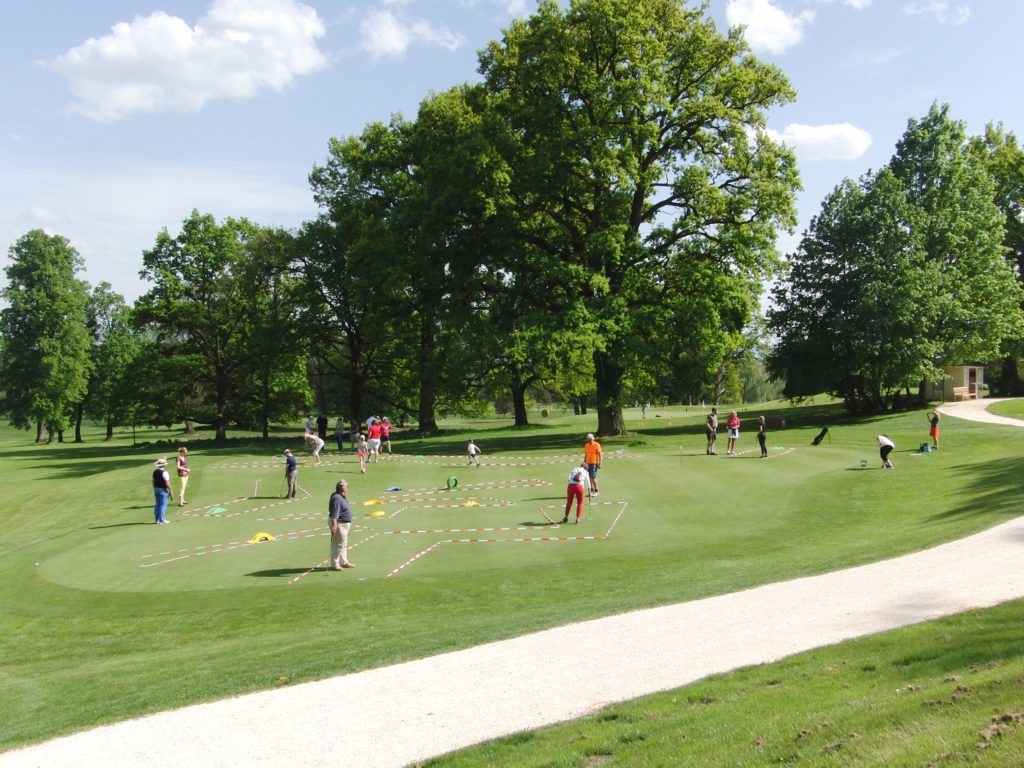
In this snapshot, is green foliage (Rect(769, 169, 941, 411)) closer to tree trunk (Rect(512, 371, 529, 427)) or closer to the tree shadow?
tree trunk (Rect(512, 371, 529, 427))

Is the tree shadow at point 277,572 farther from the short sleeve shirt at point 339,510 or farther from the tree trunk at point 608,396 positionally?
the tree trunk at point 608,396

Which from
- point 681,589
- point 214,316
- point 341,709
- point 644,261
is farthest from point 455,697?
point 214,316

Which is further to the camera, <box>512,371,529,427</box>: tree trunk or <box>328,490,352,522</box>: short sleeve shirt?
<box>512,371,529,427</box>: tree trunk

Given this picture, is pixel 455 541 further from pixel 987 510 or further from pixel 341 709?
pixel 987 510

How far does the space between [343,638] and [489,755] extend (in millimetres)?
6455

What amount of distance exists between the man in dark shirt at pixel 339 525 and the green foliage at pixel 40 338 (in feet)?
212

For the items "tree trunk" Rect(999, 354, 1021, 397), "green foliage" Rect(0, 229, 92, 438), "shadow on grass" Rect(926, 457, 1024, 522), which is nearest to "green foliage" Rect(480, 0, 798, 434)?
"shadow on grass" Rect(926, 457, 1024, 522)

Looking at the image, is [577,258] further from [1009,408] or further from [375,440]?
[1009,408]

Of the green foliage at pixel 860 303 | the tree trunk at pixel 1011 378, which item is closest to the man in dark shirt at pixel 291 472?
the green foliage at pixel 860 303

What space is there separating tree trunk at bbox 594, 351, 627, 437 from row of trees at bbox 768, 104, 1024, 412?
1645cm

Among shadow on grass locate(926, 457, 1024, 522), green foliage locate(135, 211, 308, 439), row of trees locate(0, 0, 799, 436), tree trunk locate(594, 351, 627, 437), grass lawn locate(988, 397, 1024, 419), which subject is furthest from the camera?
green foliage locate(135, 211, 308, 439)

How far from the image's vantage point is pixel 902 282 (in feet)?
163

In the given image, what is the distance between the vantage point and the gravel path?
9.00 meters

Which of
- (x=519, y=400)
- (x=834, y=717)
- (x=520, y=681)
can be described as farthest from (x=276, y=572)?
(x=519, y=400)
